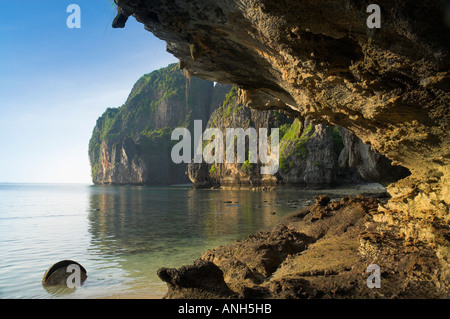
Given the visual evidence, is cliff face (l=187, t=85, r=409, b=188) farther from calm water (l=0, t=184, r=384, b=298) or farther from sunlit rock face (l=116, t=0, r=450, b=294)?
sunlit rock face (l=116, t=0, r=450, b=294)

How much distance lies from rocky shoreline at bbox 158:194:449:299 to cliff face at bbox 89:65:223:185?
123 m

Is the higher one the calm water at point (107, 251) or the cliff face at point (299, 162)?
the cliff face at point (299, 162)

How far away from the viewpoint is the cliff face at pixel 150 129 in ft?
440

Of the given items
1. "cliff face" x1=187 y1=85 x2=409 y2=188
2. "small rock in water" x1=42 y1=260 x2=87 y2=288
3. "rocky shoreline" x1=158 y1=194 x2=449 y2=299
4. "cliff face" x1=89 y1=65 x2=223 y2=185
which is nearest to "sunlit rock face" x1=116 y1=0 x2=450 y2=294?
"rocky shoreline" x1=158 y1=194 x2=449 y2=299

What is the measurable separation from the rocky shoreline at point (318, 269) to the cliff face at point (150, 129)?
123 metres

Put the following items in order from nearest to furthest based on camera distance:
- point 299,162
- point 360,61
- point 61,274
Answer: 1. point 360,61
2. point 61,274
3. point 299,162

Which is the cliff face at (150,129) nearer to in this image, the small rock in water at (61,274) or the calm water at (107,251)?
the calm water at (107,251)

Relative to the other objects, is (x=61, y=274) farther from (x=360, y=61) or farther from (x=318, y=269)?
(x=360, y=61)

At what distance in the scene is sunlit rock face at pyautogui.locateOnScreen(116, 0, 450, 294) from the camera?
14.6 feet

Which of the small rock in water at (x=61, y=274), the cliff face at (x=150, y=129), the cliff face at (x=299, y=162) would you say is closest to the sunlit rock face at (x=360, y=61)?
the small rock in water at (x=61, y=274)

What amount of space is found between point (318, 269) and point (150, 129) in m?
167

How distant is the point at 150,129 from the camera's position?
166m

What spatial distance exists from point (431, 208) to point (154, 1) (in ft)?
27.1

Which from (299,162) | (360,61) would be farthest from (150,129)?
(360,61)
